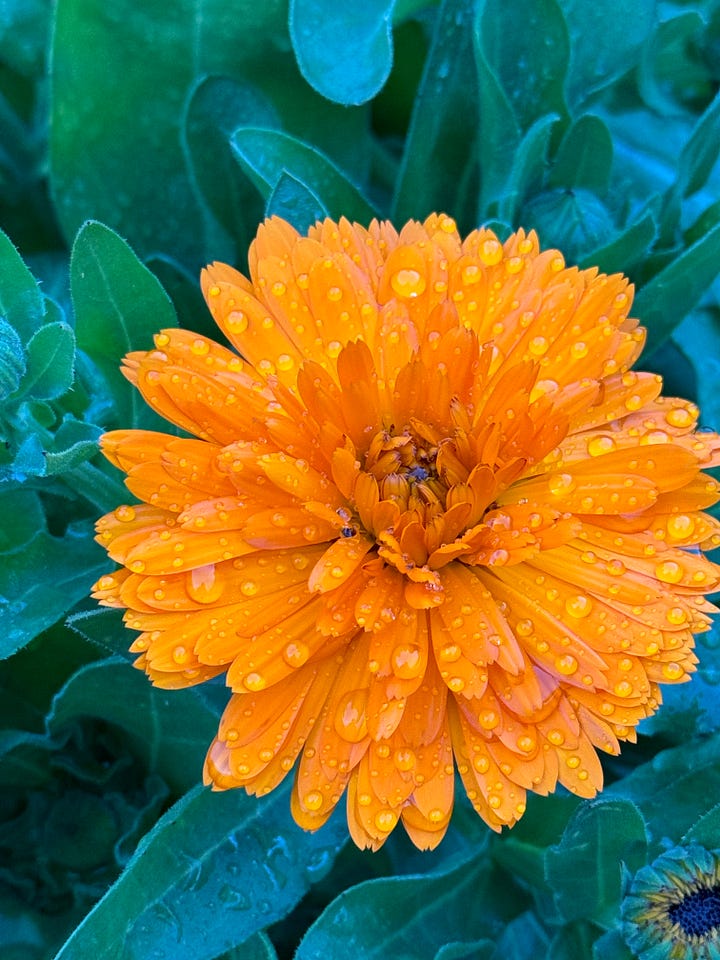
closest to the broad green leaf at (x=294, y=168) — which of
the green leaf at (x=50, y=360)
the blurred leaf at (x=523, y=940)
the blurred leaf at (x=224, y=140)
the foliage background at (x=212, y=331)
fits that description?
the foliage background at (x=212, y=331)

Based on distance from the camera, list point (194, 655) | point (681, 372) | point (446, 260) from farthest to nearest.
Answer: point (681, 372)
point (446, 260)
point (194, 655)

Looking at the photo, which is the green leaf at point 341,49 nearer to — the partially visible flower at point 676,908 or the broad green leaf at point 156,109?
the broad green leaf at point 156,109

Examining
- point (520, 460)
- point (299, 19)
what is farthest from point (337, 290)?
point (299, 19)

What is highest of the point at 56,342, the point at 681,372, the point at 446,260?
the point at 56,342

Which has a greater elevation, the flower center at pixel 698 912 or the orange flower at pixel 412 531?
the orange flower at pixel 412 531

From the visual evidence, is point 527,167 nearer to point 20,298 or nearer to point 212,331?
point 212,331

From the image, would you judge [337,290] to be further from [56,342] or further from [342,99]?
[342,99]

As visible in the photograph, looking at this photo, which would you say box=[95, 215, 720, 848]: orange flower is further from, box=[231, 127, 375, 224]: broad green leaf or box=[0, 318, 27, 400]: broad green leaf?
box=[231, 127, 375, 224]: broad green leaf

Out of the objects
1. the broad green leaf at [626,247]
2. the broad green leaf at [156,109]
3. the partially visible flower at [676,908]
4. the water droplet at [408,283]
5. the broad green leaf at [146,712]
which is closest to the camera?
the partially visible flower at [676,908]
